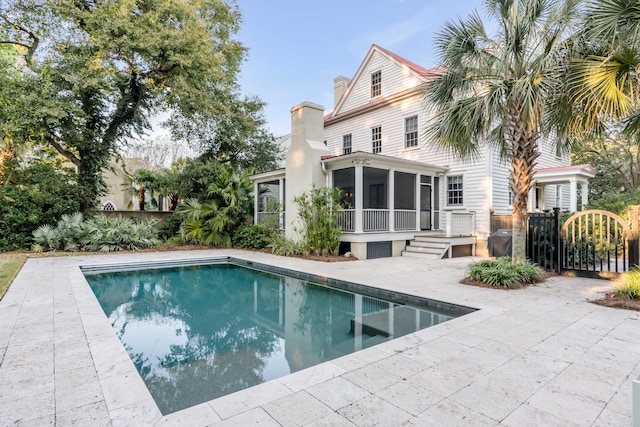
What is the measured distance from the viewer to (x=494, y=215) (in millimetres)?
→ 12273

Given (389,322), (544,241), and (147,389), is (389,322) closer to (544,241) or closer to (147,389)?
(147,389)

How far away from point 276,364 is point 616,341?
372 centimetres

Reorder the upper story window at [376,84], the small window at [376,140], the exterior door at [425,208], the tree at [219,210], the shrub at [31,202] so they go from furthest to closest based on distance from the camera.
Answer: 1. the upper story window at [376,84]
2. the small window at [376,140]
3. the tree at [219,210]
4. the exterior door at [425,208]
5. the shrub at [31,202]

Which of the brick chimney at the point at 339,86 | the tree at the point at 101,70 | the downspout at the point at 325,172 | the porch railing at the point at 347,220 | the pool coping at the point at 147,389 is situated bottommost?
the pool coping at the point at 147,389

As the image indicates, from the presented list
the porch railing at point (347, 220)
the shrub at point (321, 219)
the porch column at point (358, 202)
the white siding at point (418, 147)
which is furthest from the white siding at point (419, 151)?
the shrub at point (321, 219)

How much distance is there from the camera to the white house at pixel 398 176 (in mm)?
11414

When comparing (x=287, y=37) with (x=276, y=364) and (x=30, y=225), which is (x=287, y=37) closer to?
(x=30, y=225)

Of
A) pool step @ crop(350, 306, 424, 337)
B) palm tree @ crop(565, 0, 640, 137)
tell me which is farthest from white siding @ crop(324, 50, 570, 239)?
pool step @ crop(350, 306, 424, 337)

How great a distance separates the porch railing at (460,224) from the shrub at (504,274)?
4.55 metres

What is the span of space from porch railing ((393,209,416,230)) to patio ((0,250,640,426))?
24.2ft

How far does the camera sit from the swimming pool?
3390 mm

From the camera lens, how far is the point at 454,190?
44.3ft

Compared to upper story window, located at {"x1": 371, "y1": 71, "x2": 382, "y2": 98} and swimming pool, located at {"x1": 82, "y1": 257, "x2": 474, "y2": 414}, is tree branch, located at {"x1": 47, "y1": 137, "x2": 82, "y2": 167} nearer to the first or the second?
swimming pool, located at {"x1": 82, "y1": 257, "x2": 474, "y2": 414}

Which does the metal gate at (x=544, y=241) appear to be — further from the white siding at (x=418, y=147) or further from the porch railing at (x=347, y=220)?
the porch railing at (x=347, y=220)
